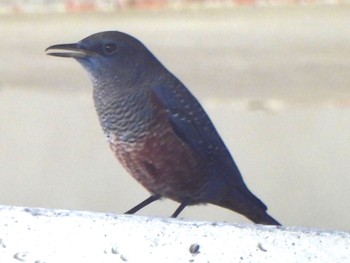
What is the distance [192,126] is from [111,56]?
0.24 metres

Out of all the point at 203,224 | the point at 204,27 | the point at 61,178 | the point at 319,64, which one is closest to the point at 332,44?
the point at 319,64

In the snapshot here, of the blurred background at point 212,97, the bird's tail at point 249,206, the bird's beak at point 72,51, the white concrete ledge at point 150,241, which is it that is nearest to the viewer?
the white concrete ledge at point 150,241

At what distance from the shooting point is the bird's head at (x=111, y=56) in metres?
2.70

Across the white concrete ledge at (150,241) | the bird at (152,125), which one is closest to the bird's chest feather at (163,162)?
the bird at (152,125)

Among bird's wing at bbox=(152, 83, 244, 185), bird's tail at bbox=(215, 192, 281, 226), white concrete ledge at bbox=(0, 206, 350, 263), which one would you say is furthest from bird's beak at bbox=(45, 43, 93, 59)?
white concrete ledge at bbox=(0, 206, 350, 263)

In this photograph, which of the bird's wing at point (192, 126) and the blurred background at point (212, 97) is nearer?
the bird's wing at point (192, 126)

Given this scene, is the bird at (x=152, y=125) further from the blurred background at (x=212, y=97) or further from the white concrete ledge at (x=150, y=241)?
the blurred background at (x=212, y=97)

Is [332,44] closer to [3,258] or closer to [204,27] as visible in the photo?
[204,27]

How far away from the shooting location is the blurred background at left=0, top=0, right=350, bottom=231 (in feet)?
12.9

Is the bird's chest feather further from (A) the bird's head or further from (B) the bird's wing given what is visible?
(A) the bird's head

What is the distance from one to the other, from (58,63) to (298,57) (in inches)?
31.4

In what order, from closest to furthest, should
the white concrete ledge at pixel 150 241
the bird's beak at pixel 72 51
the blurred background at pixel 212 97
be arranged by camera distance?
the white concrete ledge at pixel 150 241 → the bird's beak at pixel 72 51 → the blurred background at pixel 212 97

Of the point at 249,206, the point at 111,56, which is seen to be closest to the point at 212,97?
the point at 249,206

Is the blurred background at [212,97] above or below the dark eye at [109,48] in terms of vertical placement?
below
